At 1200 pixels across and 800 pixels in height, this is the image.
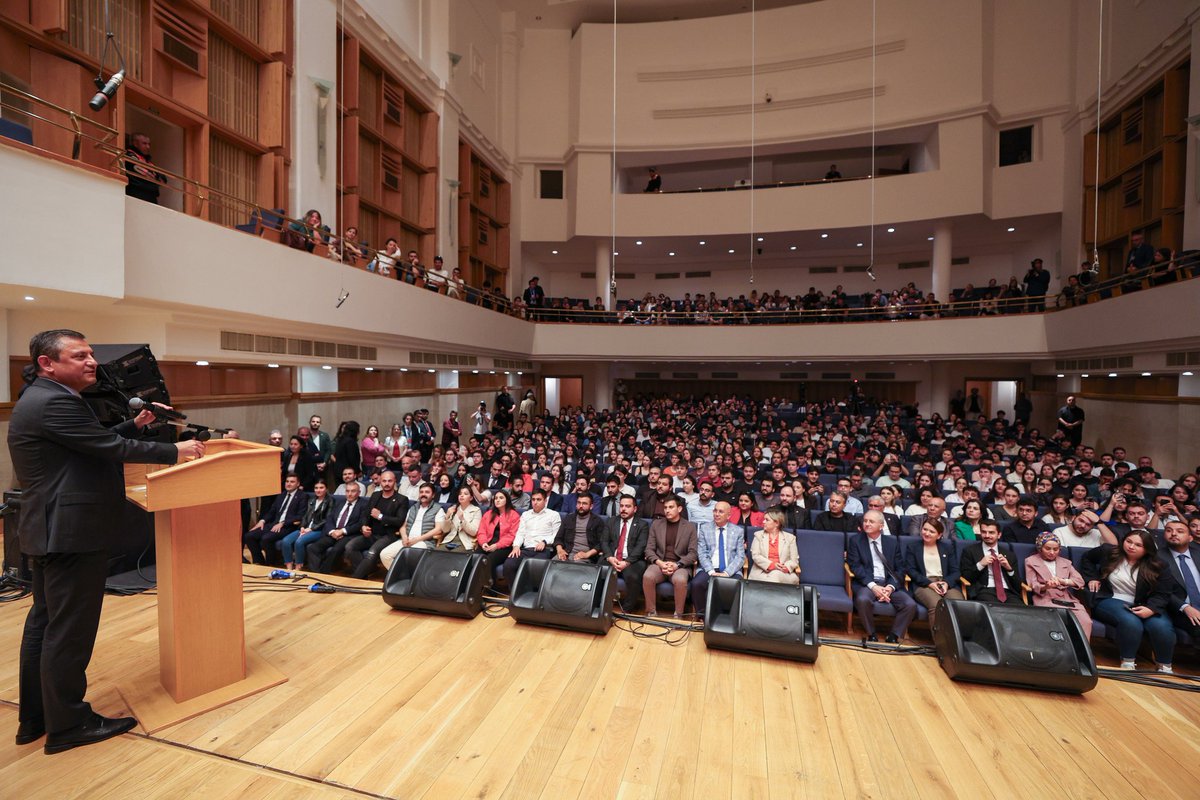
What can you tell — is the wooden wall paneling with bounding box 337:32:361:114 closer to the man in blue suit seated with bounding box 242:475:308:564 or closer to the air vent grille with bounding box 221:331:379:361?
the air vent grille with bounding box 221:331:379:361

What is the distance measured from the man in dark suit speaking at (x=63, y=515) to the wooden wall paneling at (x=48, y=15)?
622 cm

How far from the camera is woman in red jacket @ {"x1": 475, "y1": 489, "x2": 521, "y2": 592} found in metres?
4.92

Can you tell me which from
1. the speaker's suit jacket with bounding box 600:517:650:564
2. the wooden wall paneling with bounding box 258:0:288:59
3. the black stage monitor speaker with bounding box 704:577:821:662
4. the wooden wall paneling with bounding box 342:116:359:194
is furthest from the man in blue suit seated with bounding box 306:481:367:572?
the wooden wall paneling with bounding box 258:0:288:59

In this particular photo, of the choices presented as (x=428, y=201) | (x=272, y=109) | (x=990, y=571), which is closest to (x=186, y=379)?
(x=272, y=109)

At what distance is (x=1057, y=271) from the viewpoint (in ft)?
48.0

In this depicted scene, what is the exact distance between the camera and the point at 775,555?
434cm

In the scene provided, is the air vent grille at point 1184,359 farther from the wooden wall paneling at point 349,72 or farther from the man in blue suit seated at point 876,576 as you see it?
the wooden wall paneling at point 349,72

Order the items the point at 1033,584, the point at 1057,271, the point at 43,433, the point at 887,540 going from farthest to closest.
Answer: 1. the point at 1057,271
2. the point at 887,540
3. the point at 1033,584
4. the point at 43,433

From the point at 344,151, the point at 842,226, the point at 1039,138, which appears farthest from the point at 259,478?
the point at 1039,138

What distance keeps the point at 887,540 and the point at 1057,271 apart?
14.6 m

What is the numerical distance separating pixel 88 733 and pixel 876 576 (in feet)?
14.8

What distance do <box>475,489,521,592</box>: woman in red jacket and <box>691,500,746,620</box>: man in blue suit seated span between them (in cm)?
160

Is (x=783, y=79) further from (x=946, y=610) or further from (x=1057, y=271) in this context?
(x=946, y=610)

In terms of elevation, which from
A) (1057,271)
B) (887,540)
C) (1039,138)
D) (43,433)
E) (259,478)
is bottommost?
(887,540)
